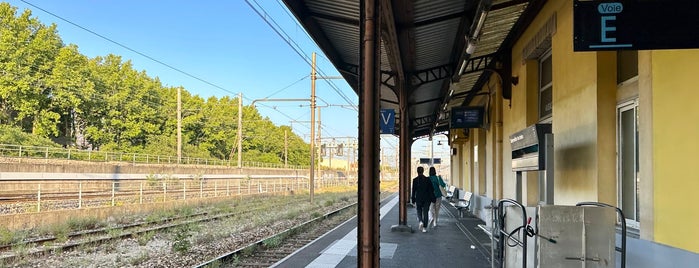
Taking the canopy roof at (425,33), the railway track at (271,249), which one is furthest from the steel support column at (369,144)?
the railway track at (271,249)

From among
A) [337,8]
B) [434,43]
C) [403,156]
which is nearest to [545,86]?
[434,43]

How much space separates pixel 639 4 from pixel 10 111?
41879 mm

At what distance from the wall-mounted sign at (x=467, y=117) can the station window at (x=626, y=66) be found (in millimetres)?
9109

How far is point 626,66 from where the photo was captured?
5.93m

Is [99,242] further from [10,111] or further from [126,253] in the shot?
[10,111]

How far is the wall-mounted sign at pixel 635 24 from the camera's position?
3340 millimetres

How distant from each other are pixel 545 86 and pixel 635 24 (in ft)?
21.6

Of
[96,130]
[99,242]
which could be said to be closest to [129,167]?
[96,130]

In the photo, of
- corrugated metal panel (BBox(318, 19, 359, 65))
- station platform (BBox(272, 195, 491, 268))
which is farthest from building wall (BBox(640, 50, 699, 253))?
corrugated metal panel (BBox(318, 19, 359, 65))

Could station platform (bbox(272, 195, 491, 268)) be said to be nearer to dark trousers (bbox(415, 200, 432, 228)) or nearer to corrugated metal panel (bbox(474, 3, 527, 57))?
dark trousers (bbox(415, 200, 432, 228))

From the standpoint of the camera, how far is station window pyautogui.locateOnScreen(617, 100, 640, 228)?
218 inches

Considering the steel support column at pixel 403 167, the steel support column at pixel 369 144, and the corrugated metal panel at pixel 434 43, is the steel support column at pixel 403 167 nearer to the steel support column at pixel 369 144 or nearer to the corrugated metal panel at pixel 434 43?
the corrugated metal panel at pixel 434 43

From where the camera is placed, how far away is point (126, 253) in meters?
10.6

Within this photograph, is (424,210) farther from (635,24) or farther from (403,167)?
(635,24)
